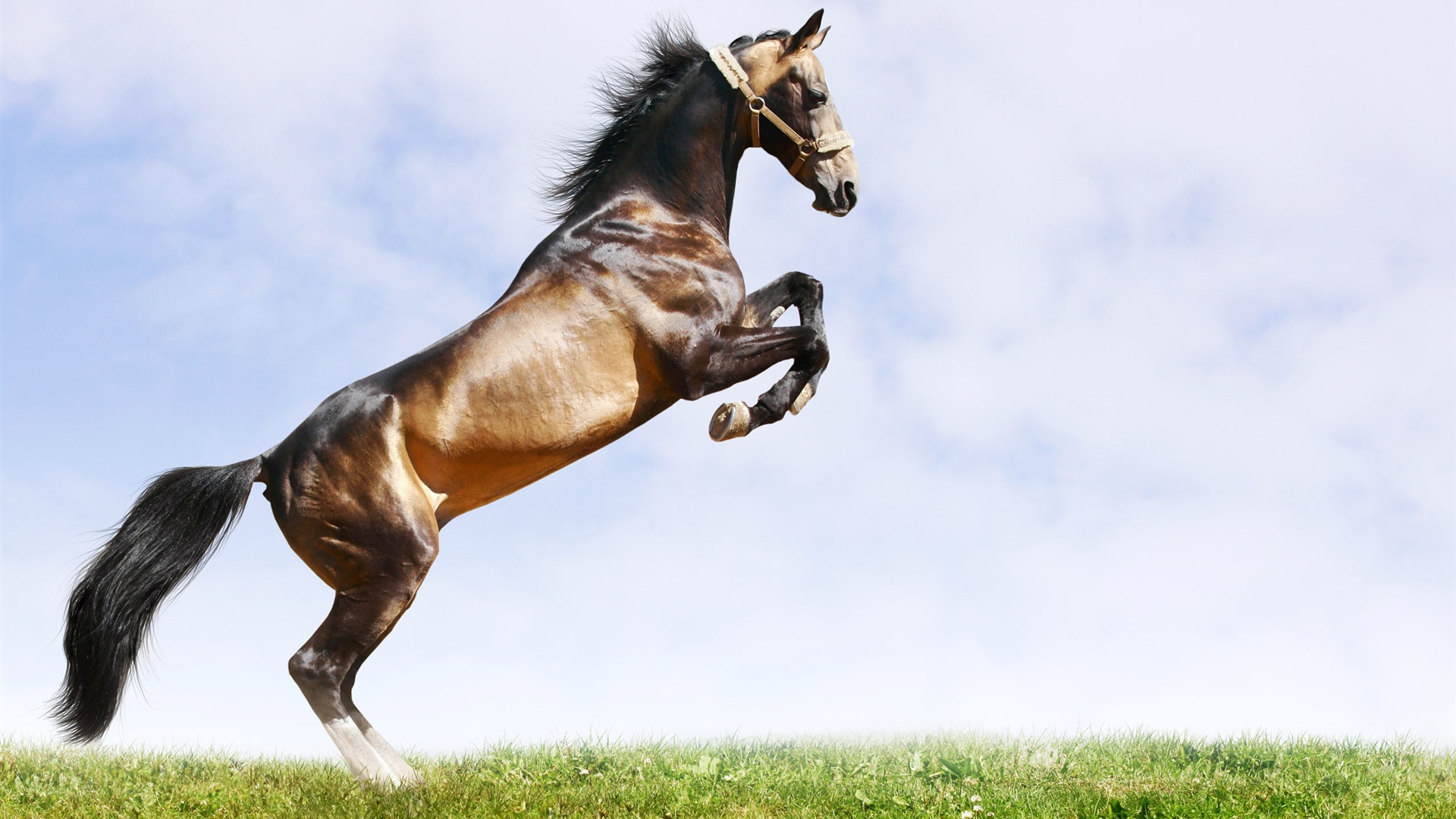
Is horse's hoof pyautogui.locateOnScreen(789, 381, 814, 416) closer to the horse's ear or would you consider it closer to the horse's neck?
the horse's neck

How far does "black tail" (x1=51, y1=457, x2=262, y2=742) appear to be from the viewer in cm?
554

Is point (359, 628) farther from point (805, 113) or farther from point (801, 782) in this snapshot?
point (805, 113)

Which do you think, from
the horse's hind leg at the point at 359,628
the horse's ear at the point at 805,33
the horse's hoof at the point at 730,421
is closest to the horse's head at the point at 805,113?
the horse's ear at the point at 805,33

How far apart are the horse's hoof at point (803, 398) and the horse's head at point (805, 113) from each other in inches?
37.1

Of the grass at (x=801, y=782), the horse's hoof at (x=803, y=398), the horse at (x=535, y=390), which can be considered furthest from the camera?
the horse's hoof at (x=803, y=398)

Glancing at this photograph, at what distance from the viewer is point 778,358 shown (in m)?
5.54

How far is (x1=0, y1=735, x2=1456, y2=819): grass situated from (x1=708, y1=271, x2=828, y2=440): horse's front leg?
1652 millimetres

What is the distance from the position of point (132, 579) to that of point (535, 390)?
7.13 ft

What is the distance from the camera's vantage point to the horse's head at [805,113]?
229 inches

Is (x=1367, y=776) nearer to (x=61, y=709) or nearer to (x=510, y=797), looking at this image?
(x=510, y=797)

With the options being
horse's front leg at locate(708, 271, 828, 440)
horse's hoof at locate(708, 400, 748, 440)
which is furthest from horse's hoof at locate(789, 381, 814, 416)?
horse's hoof at locate(708, 400, 748, 440)

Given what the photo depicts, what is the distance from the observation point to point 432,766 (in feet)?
19.5

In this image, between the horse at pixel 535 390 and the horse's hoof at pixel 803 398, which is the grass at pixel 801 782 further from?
the horse's hoof at pixel 803 398

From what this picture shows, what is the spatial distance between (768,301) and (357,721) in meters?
2.79
